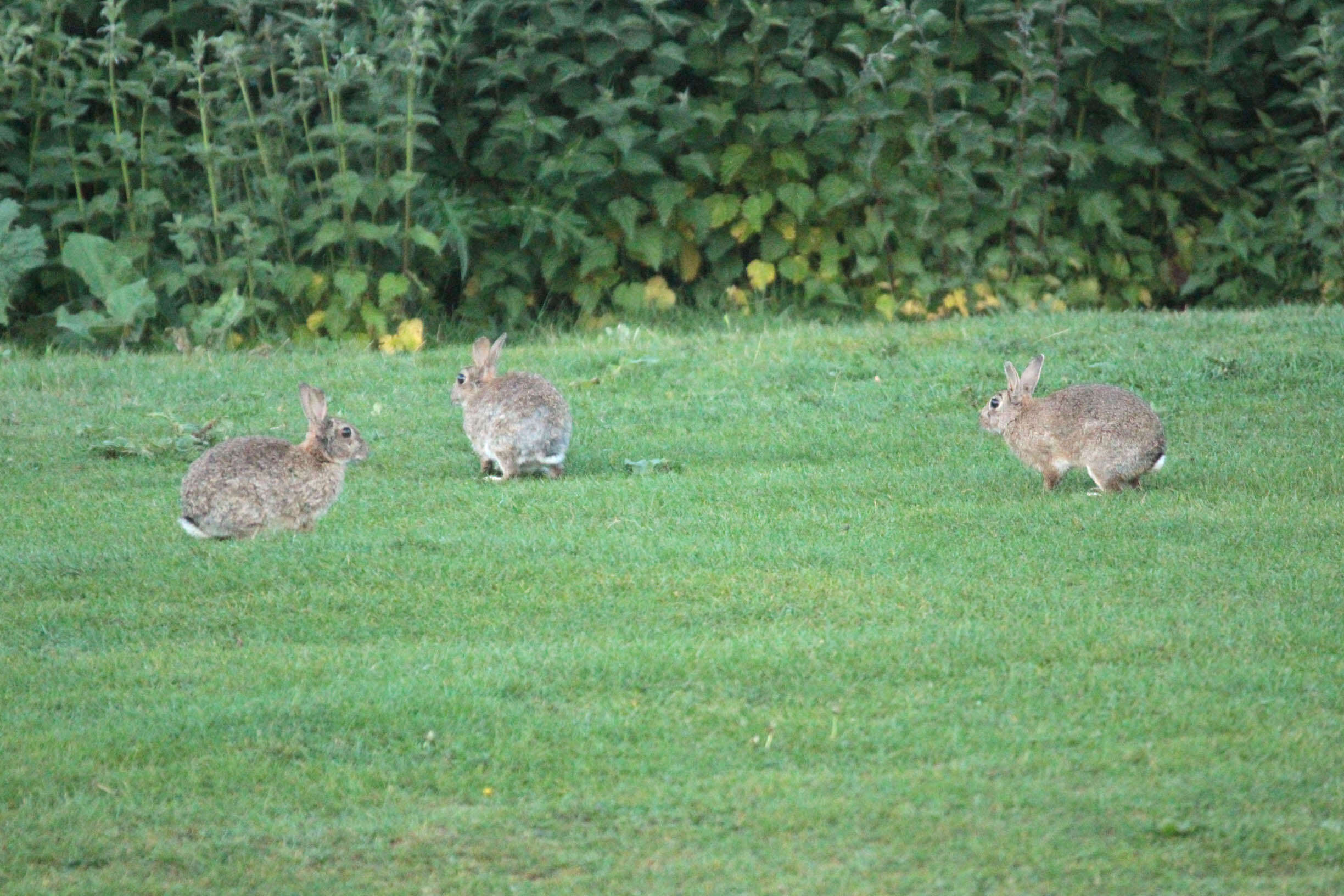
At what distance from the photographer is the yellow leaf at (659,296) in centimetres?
1409

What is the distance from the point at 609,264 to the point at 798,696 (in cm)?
874

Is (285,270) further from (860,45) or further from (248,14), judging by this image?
(860,45)

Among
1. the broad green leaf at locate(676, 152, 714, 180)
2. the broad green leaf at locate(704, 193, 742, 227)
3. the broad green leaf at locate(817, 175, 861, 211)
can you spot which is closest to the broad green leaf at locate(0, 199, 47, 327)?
the broad green leaf at locate(676, 152, 714, 180)

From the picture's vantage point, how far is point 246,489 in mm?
7449

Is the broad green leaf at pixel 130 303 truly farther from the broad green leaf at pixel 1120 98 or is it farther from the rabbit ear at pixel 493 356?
the broad green leaf at pixel 1120 98

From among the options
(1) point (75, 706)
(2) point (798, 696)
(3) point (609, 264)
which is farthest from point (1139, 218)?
(1) point (75, 706)

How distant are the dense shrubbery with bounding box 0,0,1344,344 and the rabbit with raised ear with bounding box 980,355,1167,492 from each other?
5.26m

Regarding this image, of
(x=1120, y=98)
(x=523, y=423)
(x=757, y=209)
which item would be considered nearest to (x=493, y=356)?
(x=523, y=423)

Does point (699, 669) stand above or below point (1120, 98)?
below

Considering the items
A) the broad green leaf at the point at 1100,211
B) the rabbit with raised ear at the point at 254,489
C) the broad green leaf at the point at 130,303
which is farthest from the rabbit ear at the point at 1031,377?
the broad green leaf at the point at 130,303

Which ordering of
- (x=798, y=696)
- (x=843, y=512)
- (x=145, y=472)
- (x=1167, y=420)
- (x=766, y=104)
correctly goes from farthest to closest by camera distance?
(x=766, y=104), (x=1167, y=420), (x=145, y=472), (x=843, y=512), (x=798, y=696)

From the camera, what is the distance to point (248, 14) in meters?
12.9

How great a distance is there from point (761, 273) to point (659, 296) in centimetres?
88

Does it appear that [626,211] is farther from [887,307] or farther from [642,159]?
[887,307]
